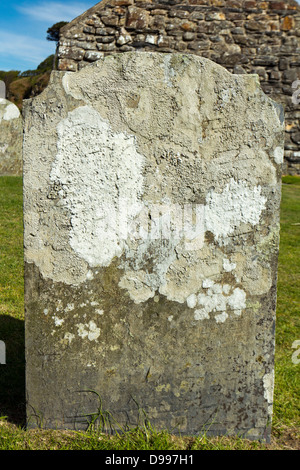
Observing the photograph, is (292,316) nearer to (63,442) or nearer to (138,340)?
(138,340)

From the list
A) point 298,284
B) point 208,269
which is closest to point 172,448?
point 208,269

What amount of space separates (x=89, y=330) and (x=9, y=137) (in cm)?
693

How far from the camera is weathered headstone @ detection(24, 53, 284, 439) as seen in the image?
1901mm

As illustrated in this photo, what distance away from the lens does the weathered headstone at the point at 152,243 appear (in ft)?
6.24

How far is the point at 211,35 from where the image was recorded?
8734 millimetres

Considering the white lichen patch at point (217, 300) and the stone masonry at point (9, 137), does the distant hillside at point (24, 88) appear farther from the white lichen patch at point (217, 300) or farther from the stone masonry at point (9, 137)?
the white lichen patch at point (217, 300)

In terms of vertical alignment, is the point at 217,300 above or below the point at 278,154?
below

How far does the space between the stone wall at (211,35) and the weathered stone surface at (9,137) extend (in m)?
1.21

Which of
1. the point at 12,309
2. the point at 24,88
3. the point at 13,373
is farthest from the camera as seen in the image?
the point at 24,88
